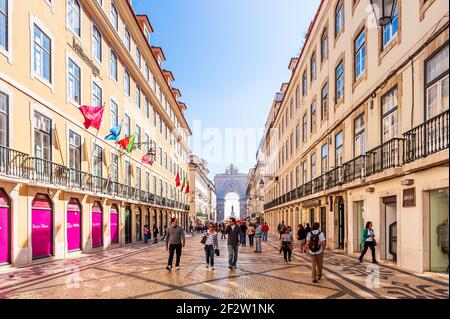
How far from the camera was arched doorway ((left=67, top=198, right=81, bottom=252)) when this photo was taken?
61.1 ft

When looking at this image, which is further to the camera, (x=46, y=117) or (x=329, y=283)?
(x=46, y=117)

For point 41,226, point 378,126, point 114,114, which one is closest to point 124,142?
point 114,114

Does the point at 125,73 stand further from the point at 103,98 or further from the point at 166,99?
the point at 166,99

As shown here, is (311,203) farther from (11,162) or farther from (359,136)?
(11,162)

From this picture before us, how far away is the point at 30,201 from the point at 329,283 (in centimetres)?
1111

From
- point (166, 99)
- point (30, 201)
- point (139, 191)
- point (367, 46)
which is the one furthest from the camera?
point (166, 99)

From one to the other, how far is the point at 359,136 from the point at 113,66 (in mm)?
16073

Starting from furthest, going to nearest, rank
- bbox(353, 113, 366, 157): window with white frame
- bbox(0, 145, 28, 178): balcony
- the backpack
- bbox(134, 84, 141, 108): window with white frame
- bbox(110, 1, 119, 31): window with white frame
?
bbox(134, 84, 141, 108): window with white frame, bbox(110, 1, 119, 31): window with white frame, bbox(353, 113, 366, 157): window with white frame, bbox(0, 145, 28, 178): balcony, the backpack

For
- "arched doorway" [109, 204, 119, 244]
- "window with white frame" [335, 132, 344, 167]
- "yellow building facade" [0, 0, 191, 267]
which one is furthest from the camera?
"arched doorway" [109, 204, 119, 244]

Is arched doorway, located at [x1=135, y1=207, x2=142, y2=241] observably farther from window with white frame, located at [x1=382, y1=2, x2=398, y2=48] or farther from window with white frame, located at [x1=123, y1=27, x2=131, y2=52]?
window with white frame, located at [x1=382, y1=2, x2=398, y2=48]

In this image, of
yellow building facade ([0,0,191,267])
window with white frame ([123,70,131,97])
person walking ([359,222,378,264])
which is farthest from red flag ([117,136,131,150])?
person walking ([359,222,378,264])

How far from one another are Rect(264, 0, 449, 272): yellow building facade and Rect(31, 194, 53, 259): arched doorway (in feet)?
40.9

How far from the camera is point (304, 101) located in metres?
30.2

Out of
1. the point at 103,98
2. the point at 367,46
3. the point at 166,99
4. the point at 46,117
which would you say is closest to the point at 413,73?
the point at 367,46
